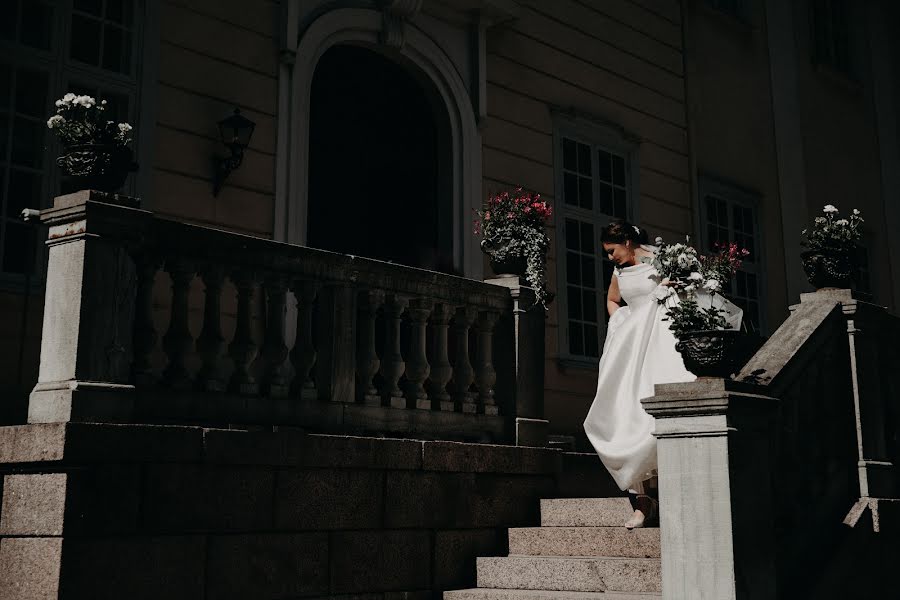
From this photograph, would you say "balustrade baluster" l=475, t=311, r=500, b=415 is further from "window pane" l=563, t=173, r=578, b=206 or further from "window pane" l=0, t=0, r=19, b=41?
"window pane" l=563, t=173, r=578, b=206

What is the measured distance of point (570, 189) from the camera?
38.1 feet

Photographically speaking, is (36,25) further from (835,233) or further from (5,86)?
(835,233)

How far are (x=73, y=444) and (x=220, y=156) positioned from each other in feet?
12.1

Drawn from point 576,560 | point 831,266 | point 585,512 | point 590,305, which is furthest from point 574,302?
point 576,560

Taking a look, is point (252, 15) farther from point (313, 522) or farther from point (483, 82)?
point (313, 522)

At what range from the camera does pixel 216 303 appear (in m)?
6.00

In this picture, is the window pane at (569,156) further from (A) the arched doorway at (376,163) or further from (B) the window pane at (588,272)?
(A) the arched doorway at (376,163)

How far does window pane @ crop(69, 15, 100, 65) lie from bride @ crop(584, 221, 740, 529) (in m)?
3.88

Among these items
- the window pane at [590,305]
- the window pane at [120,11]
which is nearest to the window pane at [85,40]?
the window pane at [120,11]

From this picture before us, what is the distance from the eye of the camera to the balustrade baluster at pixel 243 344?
6.13 m

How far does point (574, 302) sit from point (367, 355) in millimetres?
4916

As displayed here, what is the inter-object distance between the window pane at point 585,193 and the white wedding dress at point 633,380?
450 cm

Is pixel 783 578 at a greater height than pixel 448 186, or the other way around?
pixel 448 186

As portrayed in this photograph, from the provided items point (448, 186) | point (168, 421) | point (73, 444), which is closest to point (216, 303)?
point (168, 421)
